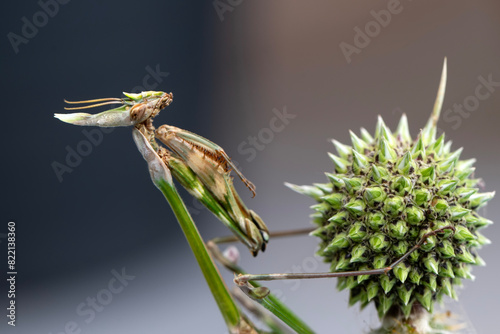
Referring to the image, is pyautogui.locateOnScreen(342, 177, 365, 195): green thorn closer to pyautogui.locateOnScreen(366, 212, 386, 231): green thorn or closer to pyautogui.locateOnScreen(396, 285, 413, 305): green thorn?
pyautogui.locateOnScreen(366, 212, 386, 231): green thorn

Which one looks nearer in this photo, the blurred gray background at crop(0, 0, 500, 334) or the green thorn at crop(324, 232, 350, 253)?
the green thorn at crop(324, 232, 350, 253)

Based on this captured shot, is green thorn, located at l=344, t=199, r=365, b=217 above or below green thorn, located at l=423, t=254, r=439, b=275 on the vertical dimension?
above

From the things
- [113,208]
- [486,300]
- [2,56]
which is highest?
[2,56]

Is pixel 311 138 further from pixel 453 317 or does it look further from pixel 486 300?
pixel 453 317

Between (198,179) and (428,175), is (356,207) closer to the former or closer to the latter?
(428,175)

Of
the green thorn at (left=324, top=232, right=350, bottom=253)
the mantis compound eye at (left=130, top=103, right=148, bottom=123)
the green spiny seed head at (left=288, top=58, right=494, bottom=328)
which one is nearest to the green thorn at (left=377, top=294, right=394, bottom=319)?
the green spiny seed head at (left=288, top=58, right=494, bottom=328)

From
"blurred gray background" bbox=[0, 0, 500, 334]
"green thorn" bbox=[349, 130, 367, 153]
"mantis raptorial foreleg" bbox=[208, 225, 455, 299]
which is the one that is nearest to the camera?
"mantis raptorial foreleg" bbox=[208, 225, 455, 299]

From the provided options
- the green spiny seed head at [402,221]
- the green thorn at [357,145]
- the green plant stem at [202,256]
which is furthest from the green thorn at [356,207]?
the green plant stem at [202,256]

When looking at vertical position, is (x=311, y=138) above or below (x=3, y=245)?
below

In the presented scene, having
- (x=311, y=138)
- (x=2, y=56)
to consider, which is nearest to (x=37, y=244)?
(x=2, y=56)
